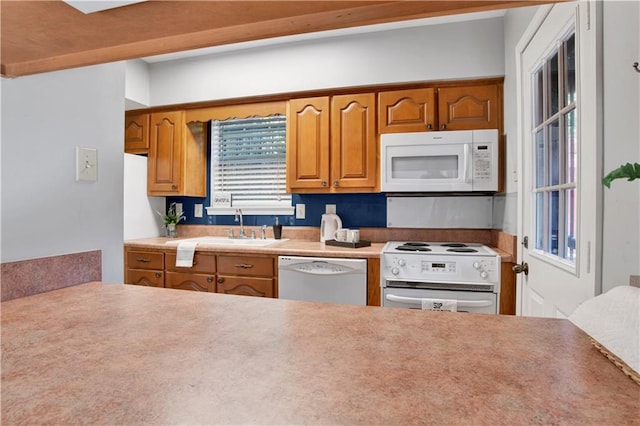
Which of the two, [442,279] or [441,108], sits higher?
[441,108]

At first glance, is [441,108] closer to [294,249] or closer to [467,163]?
[467,163]

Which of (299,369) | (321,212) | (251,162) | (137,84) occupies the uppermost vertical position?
(137,84)

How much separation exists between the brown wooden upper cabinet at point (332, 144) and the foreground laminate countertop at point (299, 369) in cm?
185

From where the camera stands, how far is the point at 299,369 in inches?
19.4

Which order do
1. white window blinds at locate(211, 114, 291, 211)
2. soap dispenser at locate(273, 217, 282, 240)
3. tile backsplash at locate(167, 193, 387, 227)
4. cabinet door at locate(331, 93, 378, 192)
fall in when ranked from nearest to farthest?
cabinet door at locate(331, 93, 378, 192) → tile backsplash at locate(167, 193, 387, 227) → soap dispenser at locate(273, 217, 282, 240) → white window blinds at locate(211, 114, 291, 211)

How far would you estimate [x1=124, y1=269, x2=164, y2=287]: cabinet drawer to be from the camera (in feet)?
8.66

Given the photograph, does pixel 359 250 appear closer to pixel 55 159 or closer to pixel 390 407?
pixel 55 159

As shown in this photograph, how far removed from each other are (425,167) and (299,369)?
211cm

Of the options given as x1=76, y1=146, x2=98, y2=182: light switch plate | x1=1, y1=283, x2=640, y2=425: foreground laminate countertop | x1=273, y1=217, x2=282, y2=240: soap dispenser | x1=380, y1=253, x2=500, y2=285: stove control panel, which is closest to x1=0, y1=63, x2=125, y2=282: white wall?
x1=76, y1=146, x2=98, y2=182: light switch plate

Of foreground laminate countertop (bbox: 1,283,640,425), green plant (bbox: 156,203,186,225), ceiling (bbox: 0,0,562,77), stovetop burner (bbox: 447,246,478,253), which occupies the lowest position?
stovetop burner (bbox: 447,246,478,253)

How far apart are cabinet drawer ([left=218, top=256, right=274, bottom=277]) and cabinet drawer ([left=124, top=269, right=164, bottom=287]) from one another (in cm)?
55

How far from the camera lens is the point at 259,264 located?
240 cm

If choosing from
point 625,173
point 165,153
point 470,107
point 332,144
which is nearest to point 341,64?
point 332,144

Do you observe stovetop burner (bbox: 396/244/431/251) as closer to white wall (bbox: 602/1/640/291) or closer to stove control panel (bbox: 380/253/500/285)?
stove control panel (bbox: 380/253/500/285)
